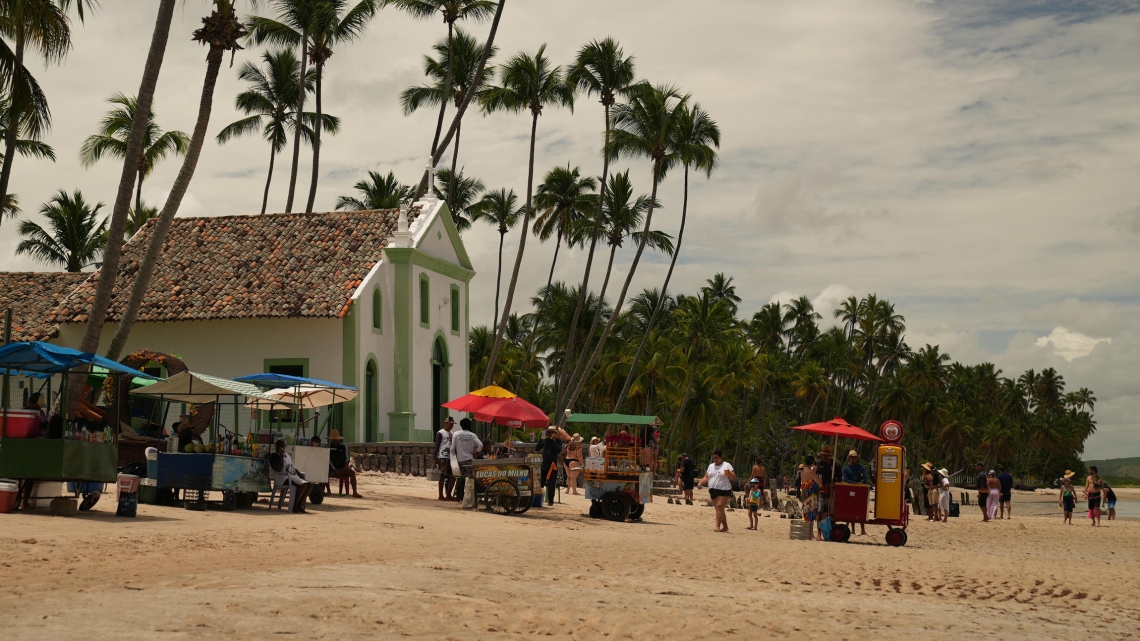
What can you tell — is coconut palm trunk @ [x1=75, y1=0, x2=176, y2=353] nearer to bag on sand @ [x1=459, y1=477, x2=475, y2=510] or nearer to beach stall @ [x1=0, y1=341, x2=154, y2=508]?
beach stall @ [x1=0, y1=341, x2=154, y2=508]

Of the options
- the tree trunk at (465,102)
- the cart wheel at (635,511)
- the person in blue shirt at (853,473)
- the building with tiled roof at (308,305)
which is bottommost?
the cart wheel at (635,511)

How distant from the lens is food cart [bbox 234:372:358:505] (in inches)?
721

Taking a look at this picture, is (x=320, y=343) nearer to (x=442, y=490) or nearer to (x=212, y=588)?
(x=442, y=490)

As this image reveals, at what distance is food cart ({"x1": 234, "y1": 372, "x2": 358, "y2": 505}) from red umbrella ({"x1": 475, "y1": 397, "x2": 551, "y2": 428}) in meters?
2.39

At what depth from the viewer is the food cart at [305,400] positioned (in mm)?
Answer: 18312

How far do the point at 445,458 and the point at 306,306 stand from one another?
31.4 feet

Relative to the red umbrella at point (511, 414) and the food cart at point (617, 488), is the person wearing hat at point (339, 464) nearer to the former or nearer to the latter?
the red umbrella at point (511, 414)

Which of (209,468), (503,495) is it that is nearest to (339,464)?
(503,495)

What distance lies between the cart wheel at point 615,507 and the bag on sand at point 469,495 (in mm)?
2328

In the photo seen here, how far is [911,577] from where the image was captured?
13.8 m

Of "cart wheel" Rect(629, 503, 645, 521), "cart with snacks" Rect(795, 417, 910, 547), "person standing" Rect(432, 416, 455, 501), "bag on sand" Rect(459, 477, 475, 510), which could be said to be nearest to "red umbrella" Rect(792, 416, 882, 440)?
"cart with snacks" Rect(795, 417, 910, 547)

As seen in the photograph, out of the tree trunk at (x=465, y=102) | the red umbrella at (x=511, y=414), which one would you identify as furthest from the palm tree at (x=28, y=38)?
the tree trunk at (x=465, y=102)

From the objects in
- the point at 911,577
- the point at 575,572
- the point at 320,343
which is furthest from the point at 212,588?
the point at 320,343

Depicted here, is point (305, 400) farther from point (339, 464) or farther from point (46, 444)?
point (46, 444)
